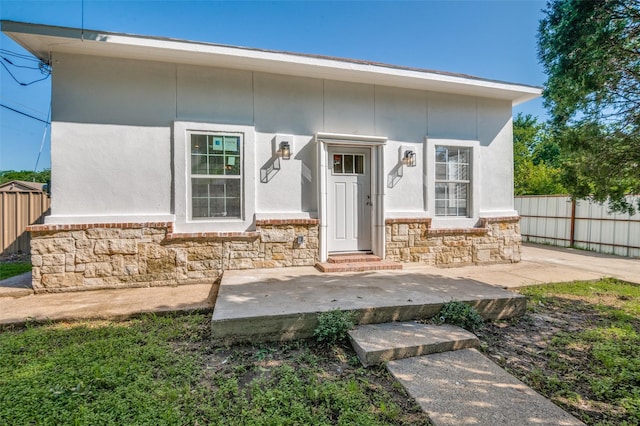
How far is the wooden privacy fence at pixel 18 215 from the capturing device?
22.2 feet

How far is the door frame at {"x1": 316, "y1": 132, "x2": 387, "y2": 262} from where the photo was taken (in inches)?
211

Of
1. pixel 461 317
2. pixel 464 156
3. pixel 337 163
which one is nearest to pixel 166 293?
pixel 337 163

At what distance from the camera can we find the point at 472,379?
231cm

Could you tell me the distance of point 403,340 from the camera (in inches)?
109

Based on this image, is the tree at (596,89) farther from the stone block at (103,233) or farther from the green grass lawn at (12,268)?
the green grass lawn at (12,268)

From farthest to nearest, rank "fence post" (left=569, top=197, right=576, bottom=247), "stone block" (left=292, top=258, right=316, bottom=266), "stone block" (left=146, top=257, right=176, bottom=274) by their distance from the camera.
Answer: "fence post" (left=569, top=197, right=576, bottom=247)
"stone block" (left=292, top=258, right=316, bottom=266)
"stone block" (left=146, top=257, right=176, bottom=274)

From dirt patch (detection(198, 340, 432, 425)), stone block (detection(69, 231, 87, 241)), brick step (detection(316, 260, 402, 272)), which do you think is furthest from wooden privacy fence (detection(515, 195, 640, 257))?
stone block (detection(69, 231, 87, 241))

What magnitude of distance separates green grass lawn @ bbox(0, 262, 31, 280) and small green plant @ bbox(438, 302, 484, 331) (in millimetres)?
7100

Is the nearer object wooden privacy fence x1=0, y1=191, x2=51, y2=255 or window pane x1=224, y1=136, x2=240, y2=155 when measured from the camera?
window pane x1=224, y1=136, x2=240, y2=155

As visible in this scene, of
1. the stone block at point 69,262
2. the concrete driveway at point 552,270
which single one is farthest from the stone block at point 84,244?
the concrete driveway at point 552,270

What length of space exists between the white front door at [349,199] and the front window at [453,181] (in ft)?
5.40

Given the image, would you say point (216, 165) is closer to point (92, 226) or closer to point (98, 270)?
point (92, 226)

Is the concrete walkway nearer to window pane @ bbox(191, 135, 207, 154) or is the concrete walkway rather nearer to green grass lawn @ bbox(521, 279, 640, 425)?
green grass lawn @ bbox(521, 279, 640, 425)

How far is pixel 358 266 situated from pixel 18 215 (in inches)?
312
